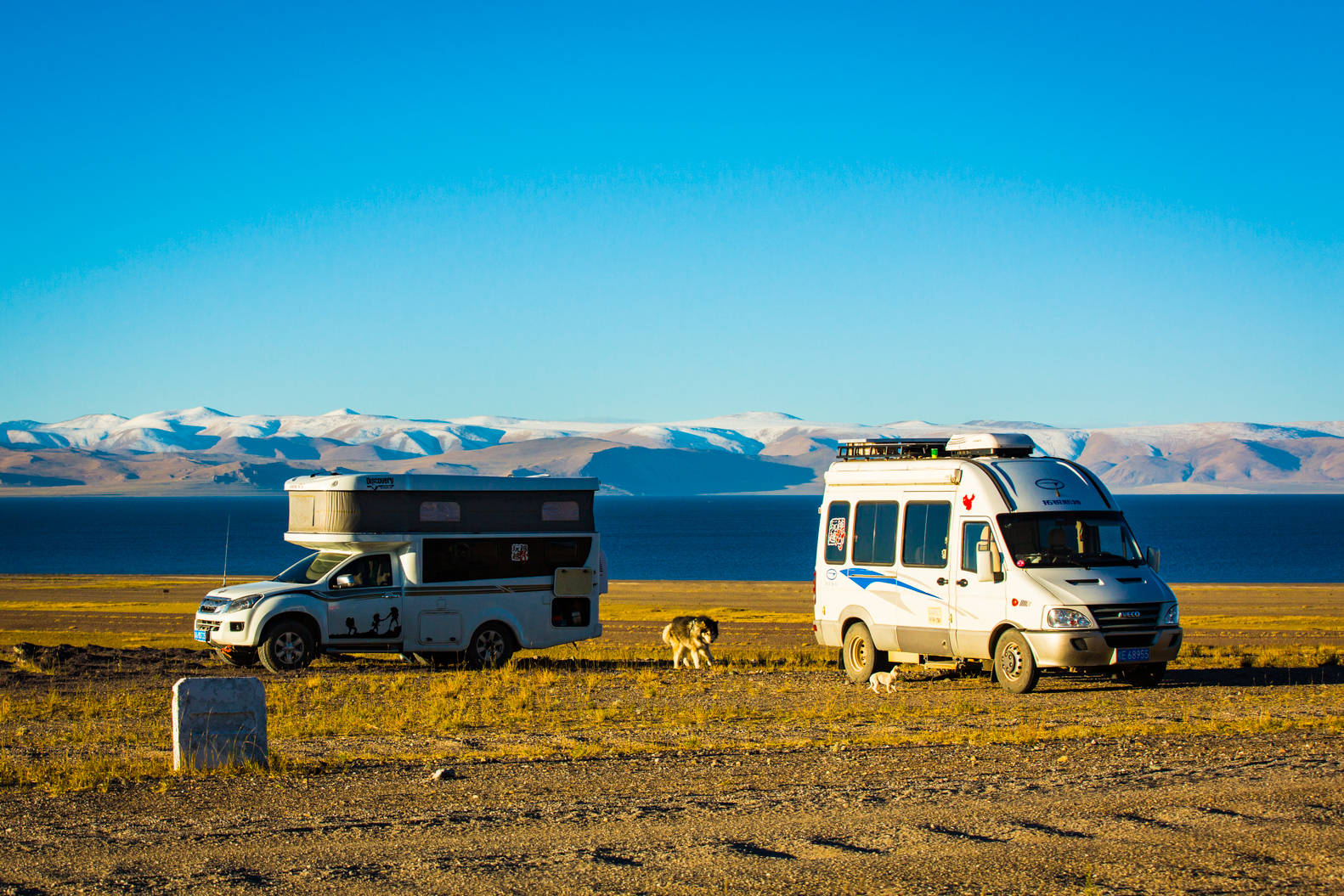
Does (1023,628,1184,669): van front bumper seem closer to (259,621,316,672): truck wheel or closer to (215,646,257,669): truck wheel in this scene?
(259,621,316,672): truck wheel

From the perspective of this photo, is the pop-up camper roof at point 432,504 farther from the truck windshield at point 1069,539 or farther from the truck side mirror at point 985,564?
the truck windshield at point 1069,539

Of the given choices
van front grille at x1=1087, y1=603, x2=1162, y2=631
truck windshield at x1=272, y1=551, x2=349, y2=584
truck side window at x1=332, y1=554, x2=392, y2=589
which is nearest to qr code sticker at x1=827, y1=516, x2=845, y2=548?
van front grille at x1=1087, y1=603, x2=1162, y2=631

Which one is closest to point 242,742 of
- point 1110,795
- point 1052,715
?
point 1110,795

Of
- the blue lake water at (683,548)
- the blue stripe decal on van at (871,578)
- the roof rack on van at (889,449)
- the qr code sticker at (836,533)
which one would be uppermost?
the roof rack on van at (889,449)

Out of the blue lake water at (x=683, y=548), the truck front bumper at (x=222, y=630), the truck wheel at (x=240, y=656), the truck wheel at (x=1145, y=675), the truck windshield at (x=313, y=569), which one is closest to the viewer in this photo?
the truck wheel at (x=1145, y=675)

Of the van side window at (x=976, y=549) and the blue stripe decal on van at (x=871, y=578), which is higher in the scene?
the van side window at (x=976, y=549)

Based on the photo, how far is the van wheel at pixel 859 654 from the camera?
56.4ft

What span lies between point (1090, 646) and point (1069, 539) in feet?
5.07

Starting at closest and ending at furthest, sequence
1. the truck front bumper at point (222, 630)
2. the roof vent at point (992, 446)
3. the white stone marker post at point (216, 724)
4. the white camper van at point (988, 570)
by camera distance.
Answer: the white stone marker post at point (216, 724) → the white camper van at point (988, 570) → the roof vent at point (992, 446) → the truck front bumper at point (222, 630)

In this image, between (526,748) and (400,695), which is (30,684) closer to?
(400,695)

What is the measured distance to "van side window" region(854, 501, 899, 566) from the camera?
17000 mm

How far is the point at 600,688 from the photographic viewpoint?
54.0 ft

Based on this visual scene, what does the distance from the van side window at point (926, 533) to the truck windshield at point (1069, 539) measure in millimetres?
946

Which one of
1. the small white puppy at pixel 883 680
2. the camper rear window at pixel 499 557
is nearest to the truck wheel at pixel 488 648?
the camper rear window at pixel 499 557
